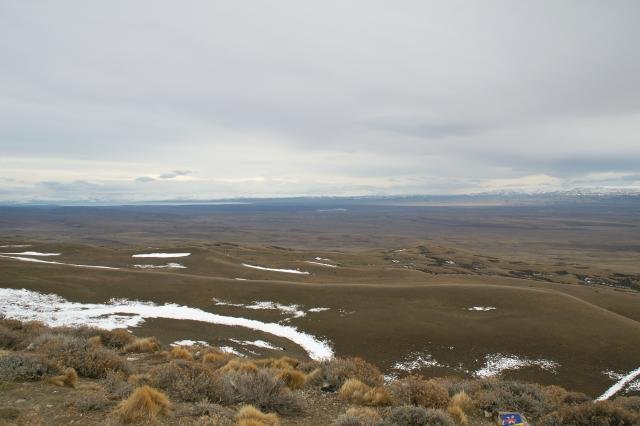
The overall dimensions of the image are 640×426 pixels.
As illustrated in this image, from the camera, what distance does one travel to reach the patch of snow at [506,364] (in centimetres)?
2472

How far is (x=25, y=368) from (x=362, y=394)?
8.96 metres

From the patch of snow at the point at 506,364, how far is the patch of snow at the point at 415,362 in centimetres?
281

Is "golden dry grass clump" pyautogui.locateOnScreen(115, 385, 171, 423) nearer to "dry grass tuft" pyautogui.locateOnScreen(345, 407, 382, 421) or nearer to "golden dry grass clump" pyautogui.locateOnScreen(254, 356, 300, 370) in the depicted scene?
"dry grass tuft" pyautogui.locateOnScreen(345, 407, 382, 421)

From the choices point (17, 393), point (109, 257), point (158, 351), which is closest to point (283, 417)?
point (17, 393)

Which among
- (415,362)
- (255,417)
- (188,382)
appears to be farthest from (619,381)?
(188,382)

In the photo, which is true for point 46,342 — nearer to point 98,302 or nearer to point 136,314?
point 136,314

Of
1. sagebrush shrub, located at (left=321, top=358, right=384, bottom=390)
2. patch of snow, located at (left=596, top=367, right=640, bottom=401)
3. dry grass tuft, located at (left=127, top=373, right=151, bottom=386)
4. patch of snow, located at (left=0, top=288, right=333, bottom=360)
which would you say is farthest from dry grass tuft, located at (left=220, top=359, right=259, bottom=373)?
patch of snow, located at (left=596, top=367, right=640, bottom=401)

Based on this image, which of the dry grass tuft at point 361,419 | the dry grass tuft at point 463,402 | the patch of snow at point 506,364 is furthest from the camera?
the patch of snow at point 506,364

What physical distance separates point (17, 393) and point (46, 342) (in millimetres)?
4645

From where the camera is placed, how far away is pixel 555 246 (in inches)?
6698

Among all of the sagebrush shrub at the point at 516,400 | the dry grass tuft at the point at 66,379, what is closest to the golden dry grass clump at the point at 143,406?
the dry grass tuft at the point at 66,379

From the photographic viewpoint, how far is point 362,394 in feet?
35.7

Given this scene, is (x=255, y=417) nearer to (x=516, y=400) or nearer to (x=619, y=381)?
(x=516, y=400)

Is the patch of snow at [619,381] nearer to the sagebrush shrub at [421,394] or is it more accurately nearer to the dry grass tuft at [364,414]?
the sagebrush shrub at [421,394]
